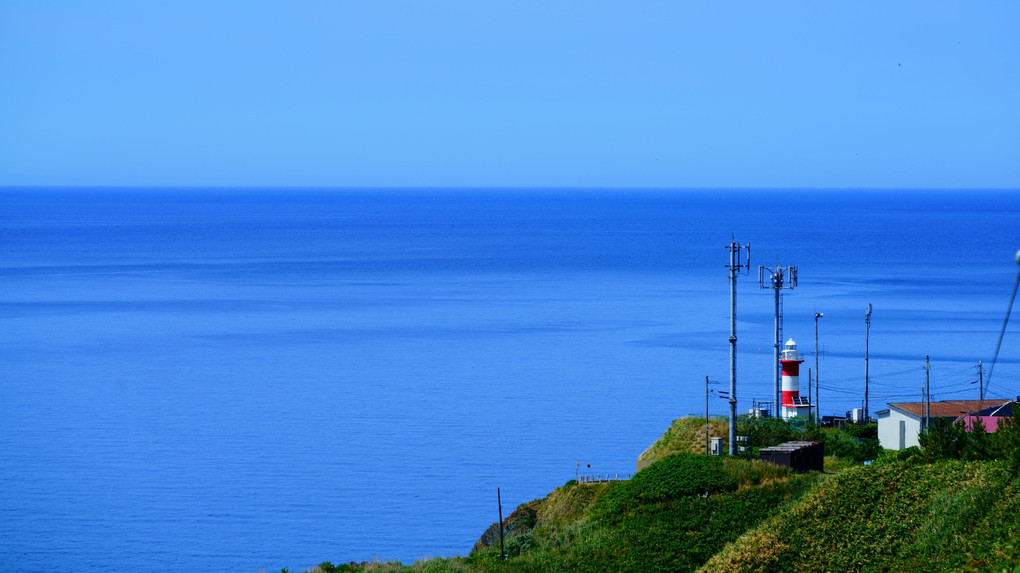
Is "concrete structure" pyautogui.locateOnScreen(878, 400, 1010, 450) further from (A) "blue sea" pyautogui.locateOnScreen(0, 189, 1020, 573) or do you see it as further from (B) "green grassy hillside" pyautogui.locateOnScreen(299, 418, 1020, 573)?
(A) "blue sea" pyautogui.locateOnScreen(0, 189, 1020, 573)

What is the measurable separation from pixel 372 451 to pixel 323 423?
619 cm

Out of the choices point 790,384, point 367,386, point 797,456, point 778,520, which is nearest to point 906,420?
point 790,384

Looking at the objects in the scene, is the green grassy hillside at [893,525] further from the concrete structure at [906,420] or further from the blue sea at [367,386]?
the blue sea at [367,386]

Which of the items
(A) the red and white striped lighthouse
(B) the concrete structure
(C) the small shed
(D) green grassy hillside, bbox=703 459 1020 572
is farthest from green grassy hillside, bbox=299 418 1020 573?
→ (A) the red and white striped lighthouse

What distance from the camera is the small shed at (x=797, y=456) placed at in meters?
33.3

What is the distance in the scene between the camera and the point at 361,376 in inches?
2822

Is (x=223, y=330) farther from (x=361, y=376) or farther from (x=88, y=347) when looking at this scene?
(x=361, y=376)

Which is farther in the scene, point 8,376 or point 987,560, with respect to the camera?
point 8,376

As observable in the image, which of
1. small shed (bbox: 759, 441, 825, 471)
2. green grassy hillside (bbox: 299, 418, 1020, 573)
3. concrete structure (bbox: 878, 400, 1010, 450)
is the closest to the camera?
green grassy hillside (bbox: 299, 418, 1020, 573)

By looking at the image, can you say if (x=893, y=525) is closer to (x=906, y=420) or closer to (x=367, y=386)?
(x=906, y=420)

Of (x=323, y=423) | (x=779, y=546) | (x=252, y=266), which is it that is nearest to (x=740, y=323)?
(x=323, y=423)

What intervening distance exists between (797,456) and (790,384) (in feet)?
47.7

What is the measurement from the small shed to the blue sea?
42.8 feet

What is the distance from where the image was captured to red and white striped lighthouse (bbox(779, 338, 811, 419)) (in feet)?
155
